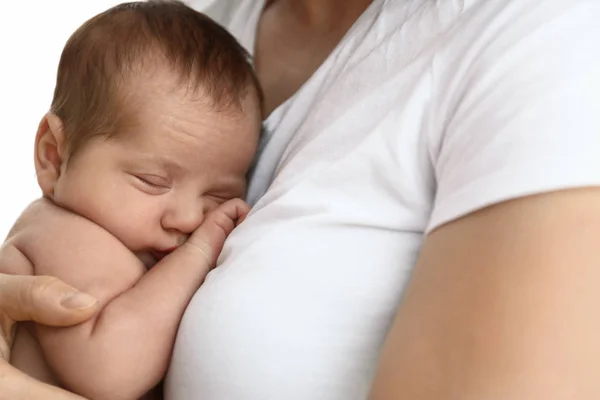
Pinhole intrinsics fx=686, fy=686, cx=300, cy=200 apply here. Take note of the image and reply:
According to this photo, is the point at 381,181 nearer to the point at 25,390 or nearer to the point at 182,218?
the point at 182,218

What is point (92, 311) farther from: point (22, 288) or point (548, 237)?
point (548, 237)

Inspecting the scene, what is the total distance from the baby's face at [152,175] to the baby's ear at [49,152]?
0.05 m

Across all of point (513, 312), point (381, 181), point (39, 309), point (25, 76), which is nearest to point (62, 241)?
point (39, 309)

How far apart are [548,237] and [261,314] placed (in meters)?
0.29

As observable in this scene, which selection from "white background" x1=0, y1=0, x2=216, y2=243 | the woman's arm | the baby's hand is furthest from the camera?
Answer: "white background" x1=0, y1=0, x2=216, y2=243

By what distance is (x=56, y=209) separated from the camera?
0.91 meters

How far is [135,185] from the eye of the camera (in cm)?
88

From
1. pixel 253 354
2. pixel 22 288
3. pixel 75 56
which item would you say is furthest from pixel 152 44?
pixel 253 354

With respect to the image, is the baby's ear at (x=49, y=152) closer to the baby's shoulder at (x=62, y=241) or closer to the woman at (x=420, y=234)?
the baby's shoulder at (x=62, y=241)

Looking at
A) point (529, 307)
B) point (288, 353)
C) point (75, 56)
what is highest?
point (75, 56)

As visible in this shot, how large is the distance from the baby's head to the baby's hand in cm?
2

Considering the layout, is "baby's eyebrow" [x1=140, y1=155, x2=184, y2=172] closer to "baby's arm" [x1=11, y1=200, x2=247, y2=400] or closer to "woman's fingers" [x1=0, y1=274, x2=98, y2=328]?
"baby's arm" [x1=11, y1=200, x2=247, y2=400]

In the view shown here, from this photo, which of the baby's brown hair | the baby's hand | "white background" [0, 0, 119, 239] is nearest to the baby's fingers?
the baby's hand

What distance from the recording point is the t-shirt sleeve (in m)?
0.53
